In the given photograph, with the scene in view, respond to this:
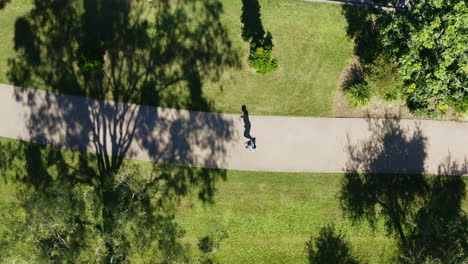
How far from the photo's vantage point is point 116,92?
22.8 m

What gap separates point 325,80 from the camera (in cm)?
2334

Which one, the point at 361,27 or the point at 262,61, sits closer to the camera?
the point at 262,61

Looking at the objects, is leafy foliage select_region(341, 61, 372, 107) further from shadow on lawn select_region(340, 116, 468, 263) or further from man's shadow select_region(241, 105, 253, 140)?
man's shadow select_region(241, 105, 253, 140)

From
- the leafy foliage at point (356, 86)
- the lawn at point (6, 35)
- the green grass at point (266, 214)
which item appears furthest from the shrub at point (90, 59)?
the leafy foliage at point (356, 86)

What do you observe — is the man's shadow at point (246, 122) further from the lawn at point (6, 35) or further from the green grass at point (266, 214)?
the lawn at point (6, 35)

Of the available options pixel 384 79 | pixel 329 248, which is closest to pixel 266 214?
pixel 329 248

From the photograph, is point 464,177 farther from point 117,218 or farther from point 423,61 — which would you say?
point 117,218

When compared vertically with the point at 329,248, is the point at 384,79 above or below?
above

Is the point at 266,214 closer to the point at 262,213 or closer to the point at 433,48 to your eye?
the point at 262,213

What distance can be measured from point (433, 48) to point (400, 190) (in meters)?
9.46

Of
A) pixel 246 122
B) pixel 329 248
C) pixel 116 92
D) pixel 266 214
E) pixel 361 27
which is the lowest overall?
pixel 329 248

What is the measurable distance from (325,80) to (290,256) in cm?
1157

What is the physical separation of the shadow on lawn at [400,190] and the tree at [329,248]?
169cm

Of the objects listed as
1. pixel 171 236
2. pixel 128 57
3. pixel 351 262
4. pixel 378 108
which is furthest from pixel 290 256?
pixel 128 57
